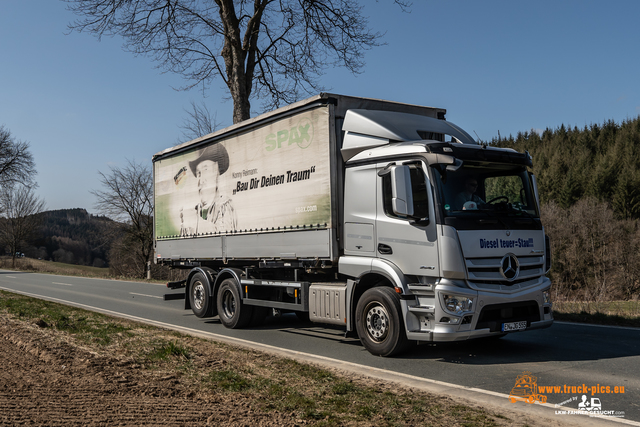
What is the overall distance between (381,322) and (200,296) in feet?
→ 19.1

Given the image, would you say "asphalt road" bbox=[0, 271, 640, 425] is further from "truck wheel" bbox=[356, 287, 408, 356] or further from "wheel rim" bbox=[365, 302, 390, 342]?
"wheel rim" bbox=[365, 302, 390, 342]

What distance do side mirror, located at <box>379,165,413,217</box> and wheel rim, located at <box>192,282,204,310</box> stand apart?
248 inches

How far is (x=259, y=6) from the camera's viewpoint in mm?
Result: 19844

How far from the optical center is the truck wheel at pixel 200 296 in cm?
1173

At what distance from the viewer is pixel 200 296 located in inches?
479

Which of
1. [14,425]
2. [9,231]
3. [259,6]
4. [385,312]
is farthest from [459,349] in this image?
[9,231]

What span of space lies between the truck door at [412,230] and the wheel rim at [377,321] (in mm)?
687

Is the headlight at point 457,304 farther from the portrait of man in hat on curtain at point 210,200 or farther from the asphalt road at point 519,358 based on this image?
the portrait of man in hat on curtain at point 210,200

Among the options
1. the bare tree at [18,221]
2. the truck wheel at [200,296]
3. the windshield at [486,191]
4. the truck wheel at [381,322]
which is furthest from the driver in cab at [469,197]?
the bare tree at [18,221]

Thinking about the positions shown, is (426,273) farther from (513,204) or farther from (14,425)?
(14,425)

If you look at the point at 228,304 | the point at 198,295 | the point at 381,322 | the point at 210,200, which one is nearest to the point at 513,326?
the point at 381,322

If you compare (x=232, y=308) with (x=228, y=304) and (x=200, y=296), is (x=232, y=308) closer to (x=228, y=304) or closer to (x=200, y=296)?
(x=228, y=304)

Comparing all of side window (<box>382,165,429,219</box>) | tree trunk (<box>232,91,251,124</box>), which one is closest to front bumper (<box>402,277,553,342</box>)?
side window (<box>382,165,429,219</box>)

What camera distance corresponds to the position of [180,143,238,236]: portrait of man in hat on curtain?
11.2 metres
